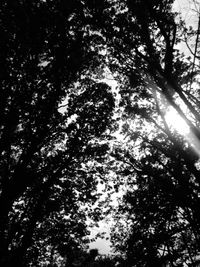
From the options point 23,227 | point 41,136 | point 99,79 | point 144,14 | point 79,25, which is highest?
point 79,25

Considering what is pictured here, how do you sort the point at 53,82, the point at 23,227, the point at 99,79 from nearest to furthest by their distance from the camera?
the point at 23,227, the point at 53,82, the point at 99,79

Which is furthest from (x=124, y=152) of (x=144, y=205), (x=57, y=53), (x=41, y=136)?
(x=57, y=53)

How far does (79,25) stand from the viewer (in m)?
11.4

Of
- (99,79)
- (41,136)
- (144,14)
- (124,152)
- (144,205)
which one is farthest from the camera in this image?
(124,152)

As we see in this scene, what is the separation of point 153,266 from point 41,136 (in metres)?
7.58

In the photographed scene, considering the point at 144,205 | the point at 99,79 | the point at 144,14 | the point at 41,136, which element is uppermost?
the point at 99,79

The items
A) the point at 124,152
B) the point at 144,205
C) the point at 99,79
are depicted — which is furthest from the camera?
the point at 124,152

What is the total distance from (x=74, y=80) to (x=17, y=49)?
379cm

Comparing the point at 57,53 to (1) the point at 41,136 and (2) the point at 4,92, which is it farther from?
(1) the point at 41,136

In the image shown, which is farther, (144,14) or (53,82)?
(53,82)

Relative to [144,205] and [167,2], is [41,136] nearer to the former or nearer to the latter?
[144,205]

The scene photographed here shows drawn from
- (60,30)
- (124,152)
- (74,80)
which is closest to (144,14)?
(60,30)

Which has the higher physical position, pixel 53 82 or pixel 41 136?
pixel 53 82

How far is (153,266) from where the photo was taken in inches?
295
